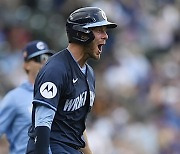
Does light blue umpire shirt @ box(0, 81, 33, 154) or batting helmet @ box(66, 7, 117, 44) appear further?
light blue umpire shirt @ box(0, 81, 33, 154)

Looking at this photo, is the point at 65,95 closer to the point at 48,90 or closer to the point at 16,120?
the point at 48,90

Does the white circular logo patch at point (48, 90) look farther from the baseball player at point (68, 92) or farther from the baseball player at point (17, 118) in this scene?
the baseball player at point (17, 118)

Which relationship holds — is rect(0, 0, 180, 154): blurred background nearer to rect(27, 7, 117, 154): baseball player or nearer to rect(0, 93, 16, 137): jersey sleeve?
rect(0, 93, 16, 137): jersey sleeve

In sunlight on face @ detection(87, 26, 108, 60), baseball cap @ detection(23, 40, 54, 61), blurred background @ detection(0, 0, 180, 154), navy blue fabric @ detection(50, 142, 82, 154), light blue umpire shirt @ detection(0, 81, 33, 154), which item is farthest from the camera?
blurred background @ detection(0, 0, 180, 154)

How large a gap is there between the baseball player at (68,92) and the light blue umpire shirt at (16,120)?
5.53 feet

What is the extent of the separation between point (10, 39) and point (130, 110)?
2.60m

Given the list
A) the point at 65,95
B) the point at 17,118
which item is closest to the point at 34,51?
the point at 17,118

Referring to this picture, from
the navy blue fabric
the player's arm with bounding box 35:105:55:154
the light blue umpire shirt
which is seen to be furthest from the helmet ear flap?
the light blue umpire shirt

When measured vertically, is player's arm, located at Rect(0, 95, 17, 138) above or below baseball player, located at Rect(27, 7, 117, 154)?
below

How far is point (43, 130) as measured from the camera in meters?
5.35

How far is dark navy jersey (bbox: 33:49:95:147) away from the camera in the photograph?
5.39 meters

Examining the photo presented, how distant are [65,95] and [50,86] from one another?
0.23m

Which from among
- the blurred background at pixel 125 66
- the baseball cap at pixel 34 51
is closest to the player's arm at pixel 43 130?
the baseball cap at pixel 34 51

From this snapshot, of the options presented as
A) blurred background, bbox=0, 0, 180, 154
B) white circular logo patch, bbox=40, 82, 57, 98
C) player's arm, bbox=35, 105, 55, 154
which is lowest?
blurred background, bbox=0, 0, 180, 154
